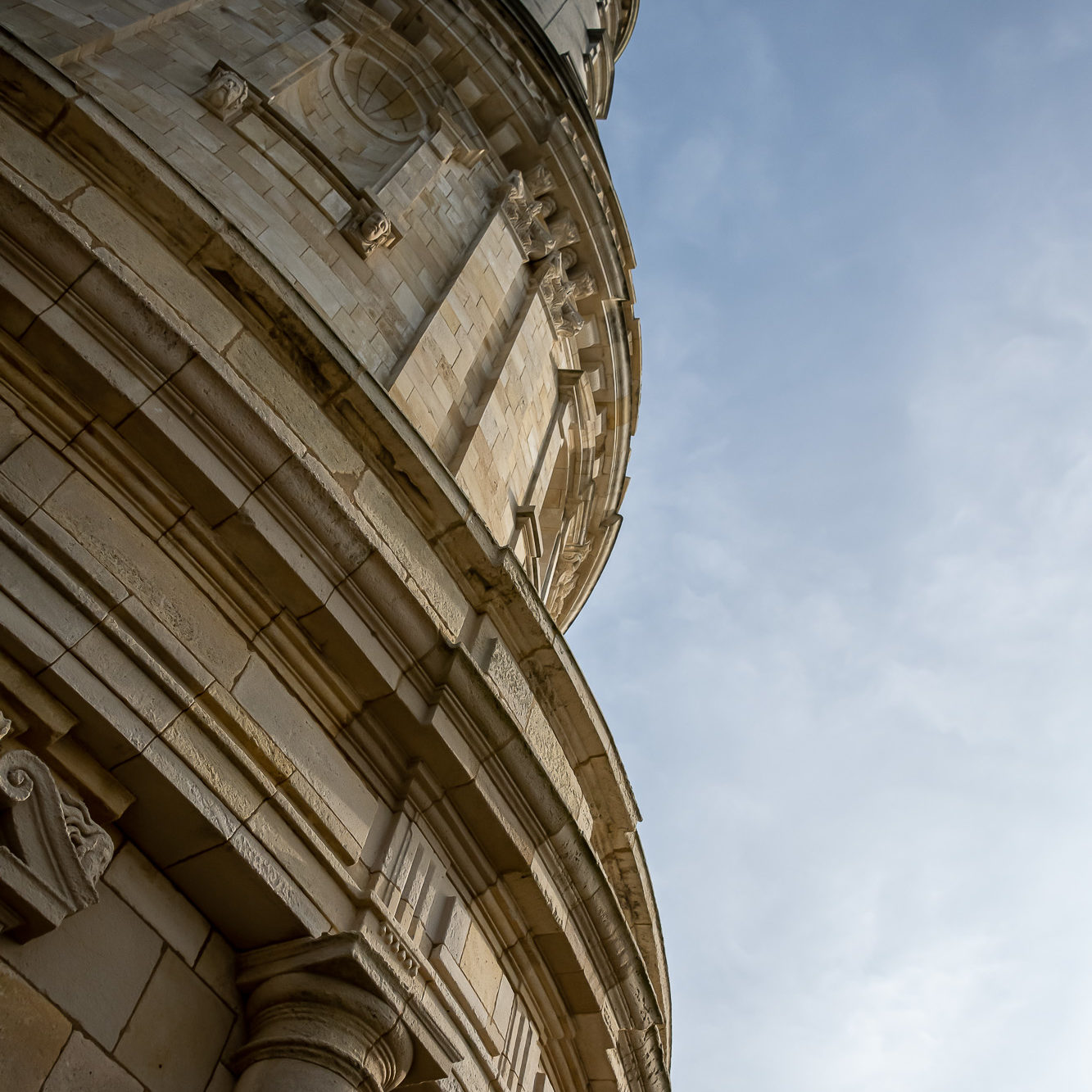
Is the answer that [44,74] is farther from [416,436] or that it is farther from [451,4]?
[451,4]

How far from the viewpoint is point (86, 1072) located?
4859mm

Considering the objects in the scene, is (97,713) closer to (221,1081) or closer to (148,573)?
(148,573)

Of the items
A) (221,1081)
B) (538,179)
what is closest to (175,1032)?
(221,1081)

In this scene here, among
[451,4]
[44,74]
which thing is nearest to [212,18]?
[451,4]

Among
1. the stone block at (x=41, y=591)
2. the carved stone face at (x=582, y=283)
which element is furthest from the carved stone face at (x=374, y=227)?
the stone block at (x=41, y=591)

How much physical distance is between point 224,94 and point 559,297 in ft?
18.2

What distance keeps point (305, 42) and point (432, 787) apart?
9.74 metres

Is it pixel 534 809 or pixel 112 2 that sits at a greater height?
pixel 112 2

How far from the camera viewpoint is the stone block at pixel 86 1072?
476 cm

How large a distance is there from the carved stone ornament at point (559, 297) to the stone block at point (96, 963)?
1058 centimetres

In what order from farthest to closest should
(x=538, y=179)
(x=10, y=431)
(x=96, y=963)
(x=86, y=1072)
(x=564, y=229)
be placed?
1. (x=564, y=229)
2. (x=538, y=179)
3. (x=10, y=431)
4. (x=96, y=963)
5. (x=86, y=1072)

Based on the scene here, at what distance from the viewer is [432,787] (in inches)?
276

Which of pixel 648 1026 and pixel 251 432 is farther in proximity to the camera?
pixel 648 1026

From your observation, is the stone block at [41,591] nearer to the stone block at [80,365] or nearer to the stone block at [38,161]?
the stone block at [80,365]
